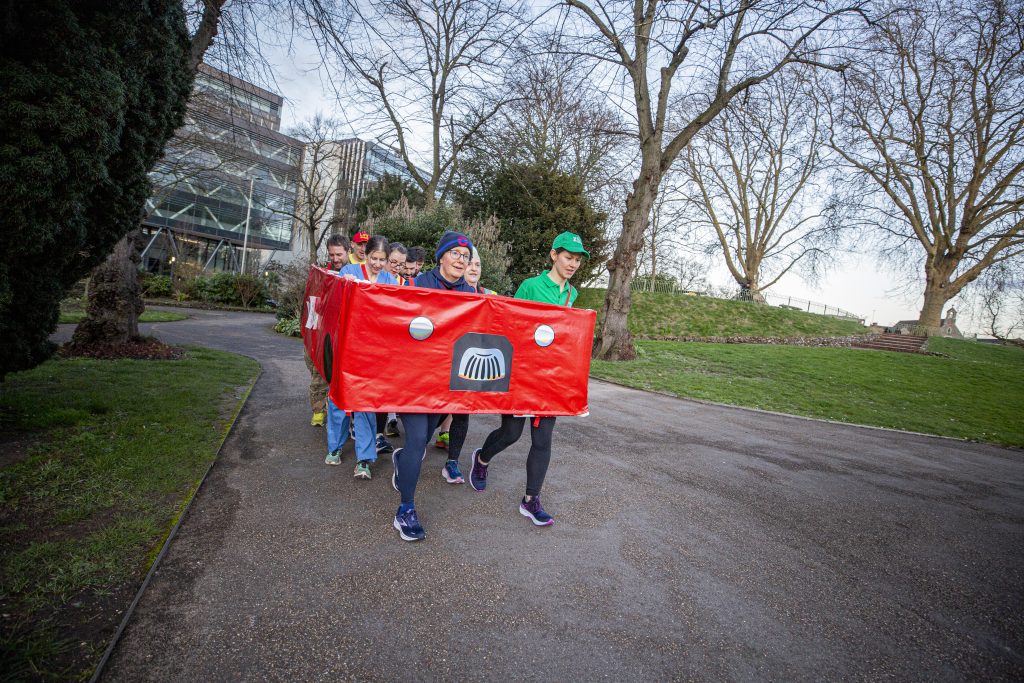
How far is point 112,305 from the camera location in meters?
9.17

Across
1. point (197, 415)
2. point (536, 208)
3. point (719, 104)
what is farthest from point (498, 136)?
point (197, 415)

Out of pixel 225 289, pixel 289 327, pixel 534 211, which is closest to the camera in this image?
pixel 289 327

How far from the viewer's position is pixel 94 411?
511 cm

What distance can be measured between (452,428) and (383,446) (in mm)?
1042

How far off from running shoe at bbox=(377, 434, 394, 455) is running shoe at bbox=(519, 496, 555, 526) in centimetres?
187

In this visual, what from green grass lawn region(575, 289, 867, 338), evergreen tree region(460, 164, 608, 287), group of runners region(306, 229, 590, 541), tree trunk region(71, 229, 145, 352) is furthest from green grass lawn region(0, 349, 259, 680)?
green grass lawn region(575, 289, 867, 338)

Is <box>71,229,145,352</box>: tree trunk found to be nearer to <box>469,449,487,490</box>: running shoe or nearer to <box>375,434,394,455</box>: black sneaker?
<box>375,434,394,455</box>: black sneaker

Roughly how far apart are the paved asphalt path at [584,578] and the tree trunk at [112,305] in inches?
229

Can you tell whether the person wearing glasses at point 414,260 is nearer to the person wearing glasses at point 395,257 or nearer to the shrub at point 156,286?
the person wearing glasses at point 395,257

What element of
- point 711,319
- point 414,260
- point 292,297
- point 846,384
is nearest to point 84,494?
point 414,260

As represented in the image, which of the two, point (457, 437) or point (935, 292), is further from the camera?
point (935, 292)

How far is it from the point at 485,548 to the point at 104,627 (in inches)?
74.3

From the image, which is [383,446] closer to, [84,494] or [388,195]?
[84,494]

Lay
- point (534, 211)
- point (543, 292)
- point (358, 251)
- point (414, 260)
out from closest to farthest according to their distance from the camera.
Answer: point (543, 292) < point (358, 251) < point (414, 260) < point (534, 211)
